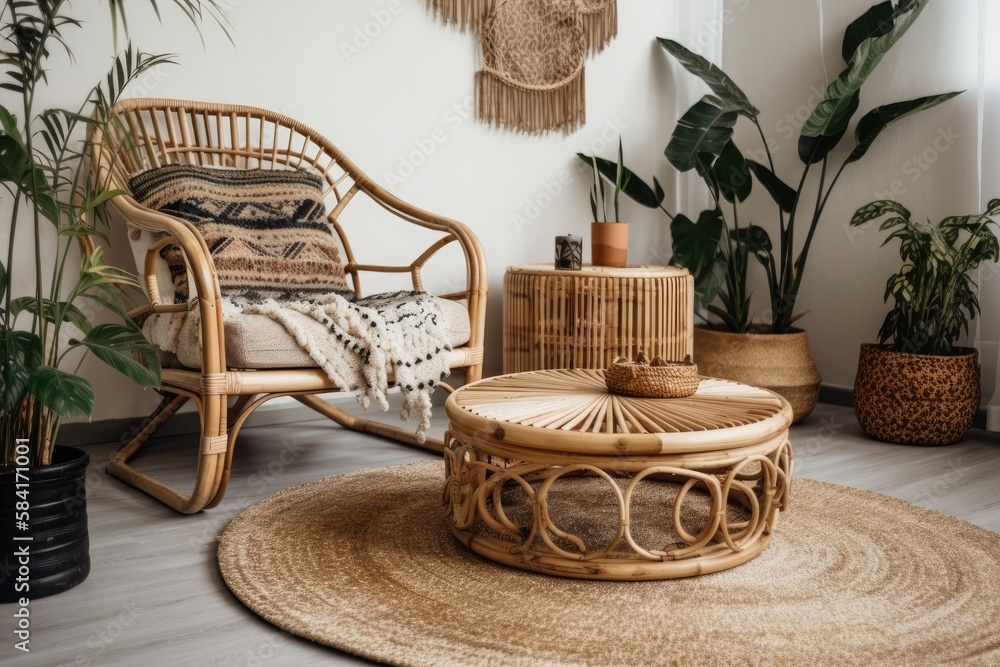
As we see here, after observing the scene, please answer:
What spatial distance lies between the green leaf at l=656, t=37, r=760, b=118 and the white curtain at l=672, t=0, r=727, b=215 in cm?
24

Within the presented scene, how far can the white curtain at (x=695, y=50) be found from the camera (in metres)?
3.71

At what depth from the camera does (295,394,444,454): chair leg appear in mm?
2695

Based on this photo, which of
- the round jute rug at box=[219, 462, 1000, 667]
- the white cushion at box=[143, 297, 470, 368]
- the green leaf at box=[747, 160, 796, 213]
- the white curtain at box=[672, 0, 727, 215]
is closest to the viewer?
the round jute rug at box=[219, 462, 1000, 667]

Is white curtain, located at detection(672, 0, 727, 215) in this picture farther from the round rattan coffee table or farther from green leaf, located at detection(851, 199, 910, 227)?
the round rattan coffee table

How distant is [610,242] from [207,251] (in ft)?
4.87

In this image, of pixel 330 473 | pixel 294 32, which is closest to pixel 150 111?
pixel 294 32

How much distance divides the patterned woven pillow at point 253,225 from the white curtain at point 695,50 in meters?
1.79

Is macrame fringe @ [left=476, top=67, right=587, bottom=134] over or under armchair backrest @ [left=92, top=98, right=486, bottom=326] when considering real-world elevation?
over

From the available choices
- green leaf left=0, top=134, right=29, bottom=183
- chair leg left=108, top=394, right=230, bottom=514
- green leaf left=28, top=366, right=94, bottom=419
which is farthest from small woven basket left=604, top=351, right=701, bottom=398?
green leaf left=0, top=134, right=29, bottom=183

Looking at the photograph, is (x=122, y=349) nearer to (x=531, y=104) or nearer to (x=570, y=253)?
(x=570, y=253)

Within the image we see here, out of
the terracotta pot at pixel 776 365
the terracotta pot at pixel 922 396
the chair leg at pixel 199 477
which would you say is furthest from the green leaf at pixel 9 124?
the terracotta pot at pixel 922 396

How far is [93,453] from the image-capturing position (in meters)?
2.53

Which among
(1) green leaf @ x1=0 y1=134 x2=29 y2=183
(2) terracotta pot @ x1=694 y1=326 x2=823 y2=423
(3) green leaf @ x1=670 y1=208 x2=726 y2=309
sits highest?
(1) green leaf @ x1=0 y1=134 x2=29 y2=183

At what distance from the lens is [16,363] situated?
142 centimetres
